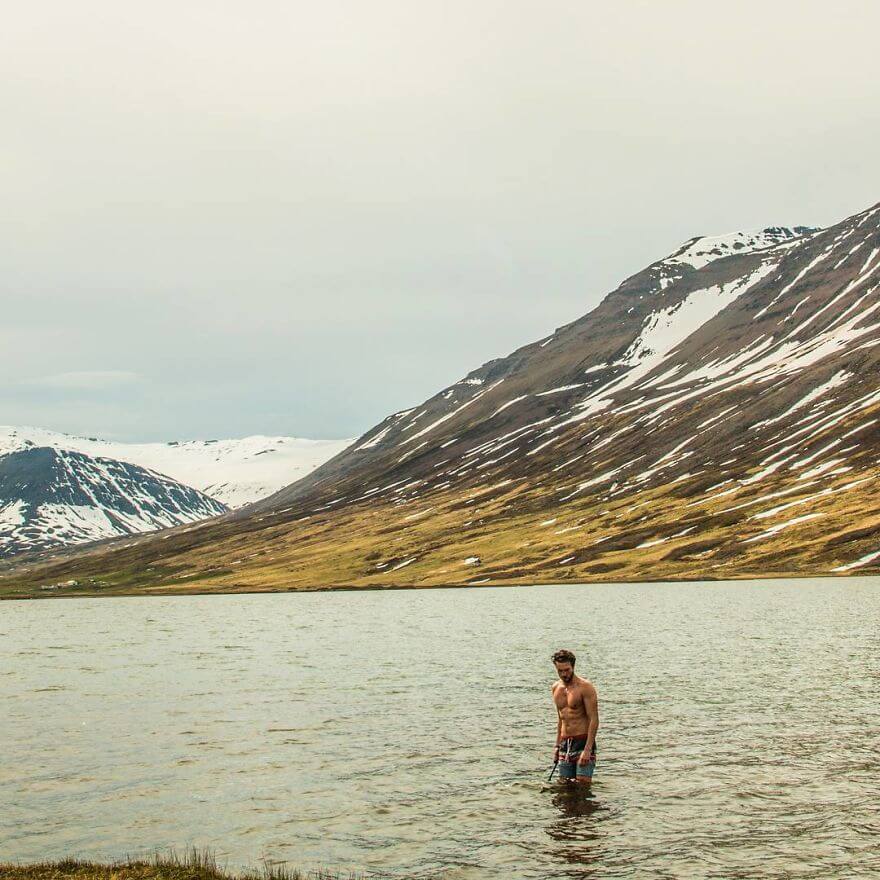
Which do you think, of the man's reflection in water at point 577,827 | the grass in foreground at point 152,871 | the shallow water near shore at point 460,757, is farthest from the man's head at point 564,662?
the grass in foreground at point 152,871

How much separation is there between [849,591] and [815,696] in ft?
296

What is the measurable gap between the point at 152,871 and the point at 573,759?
48.8ft

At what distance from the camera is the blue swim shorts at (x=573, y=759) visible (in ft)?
110

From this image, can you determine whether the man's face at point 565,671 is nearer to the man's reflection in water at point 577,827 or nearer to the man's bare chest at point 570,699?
the man's bare chest at point 570,699

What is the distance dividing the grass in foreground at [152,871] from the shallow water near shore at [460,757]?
1.15 metres

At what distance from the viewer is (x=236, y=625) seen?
133125 mm

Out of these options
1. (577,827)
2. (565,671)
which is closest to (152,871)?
(577,827)

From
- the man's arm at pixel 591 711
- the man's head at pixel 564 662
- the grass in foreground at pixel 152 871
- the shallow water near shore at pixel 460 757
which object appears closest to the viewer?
the grass in foreground at pixel 152 871

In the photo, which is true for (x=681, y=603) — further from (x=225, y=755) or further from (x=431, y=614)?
(x=225, y=755)

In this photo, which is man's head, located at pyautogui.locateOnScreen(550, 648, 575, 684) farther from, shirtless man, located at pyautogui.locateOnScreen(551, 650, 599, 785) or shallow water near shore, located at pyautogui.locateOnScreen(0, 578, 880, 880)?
shallow water near shore, located at pyautogui.locateOnScreen(0, 578, 880, 880)

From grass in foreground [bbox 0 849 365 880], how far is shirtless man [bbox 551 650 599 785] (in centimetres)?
1020

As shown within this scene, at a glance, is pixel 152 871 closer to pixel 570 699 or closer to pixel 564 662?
pixel 564 662

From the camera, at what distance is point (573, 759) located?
33.9m

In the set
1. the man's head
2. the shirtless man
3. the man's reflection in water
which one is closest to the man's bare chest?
the shirtless man
